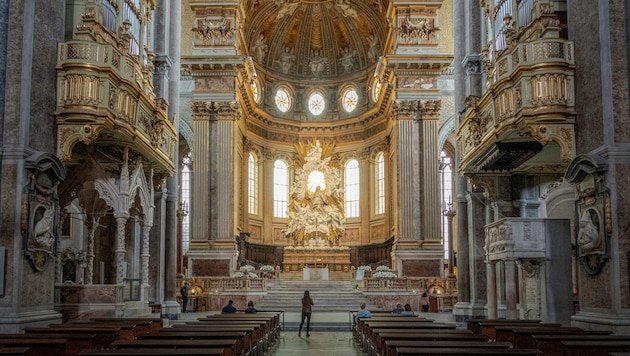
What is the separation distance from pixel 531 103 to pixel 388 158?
97.0 ft

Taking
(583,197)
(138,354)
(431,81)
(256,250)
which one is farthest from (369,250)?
(138,354)

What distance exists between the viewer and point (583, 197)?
16094 millimetres

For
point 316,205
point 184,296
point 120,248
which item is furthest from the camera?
point 316,205

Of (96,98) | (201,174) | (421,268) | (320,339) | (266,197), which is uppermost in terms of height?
(201,174)

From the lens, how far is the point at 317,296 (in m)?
35.9

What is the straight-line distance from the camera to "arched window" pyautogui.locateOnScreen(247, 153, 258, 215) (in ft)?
158

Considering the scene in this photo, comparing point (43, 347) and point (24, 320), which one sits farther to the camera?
point (24, 320)

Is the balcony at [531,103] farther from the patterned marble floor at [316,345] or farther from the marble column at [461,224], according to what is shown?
the patterned marble floor at [316,345]

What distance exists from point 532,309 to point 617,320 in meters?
6.07

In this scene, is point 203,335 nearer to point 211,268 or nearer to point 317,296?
point 317,296

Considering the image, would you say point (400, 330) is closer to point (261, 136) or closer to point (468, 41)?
point (468, 41)

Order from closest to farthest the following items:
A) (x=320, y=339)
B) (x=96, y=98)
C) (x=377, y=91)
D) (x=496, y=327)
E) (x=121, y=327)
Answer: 1. (x=121, y=327)
2. (x=496, y=327)
3. (x=96, y=98)
4. (x=320, y=339)
5. (x=377, y=91)

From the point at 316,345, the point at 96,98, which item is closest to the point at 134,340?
the point at 96,98

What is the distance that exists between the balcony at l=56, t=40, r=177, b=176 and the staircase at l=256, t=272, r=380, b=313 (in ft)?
51.4
